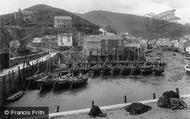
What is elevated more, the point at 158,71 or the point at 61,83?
the point at 158,71

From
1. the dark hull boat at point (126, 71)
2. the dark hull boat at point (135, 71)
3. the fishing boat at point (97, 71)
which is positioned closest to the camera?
the dark hull boat at point (135, 71)

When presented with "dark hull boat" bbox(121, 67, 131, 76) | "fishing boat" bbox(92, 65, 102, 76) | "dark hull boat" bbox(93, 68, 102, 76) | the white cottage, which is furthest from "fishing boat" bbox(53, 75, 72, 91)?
the white cottage

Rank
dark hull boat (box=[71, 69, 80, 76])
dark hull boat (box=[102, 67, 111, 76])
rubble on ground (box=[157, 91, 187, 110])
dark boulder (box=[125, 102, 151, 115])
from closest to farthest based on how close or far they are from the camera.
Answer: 1. dark boulder (box=[125, 102, 151, 115])
2. rubble on ground (box=[157, 91, 187, 110])
3. dark hull boat (box=[71, 69, 80, 76])
4. dark hull boat (box=[102, 67, 111, 76])

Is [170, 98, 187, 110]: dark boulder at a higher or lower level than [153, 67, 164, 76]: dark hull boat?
higher

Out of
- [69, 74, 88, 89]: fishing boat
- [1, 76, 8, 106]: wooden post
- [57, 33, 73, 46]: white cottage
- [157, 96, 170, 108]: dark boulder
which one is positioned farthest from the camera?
[57, 33, 73, 46]: white cottage

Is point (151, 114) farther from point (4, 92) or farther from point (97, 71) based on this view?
point (97, 71)

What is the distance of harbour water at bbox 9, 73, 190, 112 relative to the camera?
46344mm

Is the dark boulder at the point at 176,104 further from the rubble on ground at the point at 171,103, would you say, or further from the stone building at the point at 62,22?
the stone building at the point at 62,22

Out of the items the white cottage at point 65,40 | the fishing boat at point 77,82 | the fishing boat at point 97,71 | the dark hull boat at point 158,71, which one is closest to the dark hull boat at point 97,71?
the fishing boat at point 97,71

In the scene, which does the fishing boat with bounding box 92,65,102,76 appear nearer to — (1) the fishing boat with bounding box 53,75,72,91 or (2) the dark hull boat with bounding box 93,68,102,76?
(2) the dark hull boat with bounding box 93,68,102,76

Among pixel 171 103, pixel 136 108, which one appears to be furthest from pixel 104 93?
pixel 136 108

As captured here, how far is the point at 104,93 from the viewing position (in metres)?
54.9

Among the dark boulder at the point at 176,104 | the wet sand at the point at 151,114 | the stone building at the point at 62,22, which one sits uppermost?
the stone building at the point at 62,22

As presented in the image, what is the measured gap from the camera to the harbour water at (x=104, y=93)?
46.3 meters
